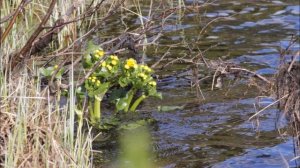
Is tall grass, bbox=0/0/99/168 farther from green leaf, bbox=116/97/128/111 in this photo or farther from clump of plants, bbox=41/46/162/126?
green leaf, bbox=116/97/128/111

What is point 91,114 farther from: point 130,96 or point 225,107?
point 225,107

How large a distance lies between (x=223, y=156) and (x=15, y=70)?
74.6 inches

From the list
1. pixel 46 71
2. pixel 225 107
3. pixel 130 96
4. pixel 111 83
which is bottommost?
pixel 225 107

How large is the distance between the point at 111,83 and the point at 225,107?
1.26 meters

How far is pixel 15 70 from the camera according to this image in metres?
5.71

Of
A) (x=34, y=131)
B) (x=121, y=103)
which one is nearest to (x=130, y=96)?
(x=121, y=103)

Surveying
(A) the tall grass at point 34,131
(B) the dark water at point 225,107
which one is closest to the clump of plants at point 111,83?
(B) the dark water at point 225,107

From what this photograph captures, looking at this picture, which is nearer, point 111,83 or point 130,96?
point 111,83

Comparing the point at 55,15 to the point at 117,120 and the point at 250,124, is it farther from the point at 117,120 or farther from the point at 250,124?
the point at 250,124

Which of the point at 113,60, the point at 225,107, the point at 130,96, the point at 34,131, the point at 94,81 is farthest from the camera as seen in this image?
the point at 225,107

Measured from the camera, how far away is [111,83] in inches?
278

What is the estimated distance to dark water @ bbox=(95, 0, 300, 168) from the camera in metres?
6.30

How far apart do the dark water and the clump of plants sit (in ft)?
1.27

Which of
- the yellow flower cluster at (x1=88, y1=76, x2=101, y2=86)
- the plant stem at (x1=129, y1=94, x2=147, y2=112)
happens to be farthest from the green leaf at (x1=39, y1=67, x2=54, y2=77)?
the plant stem at (x1=129, y1=94, x2=147, y2=112)
